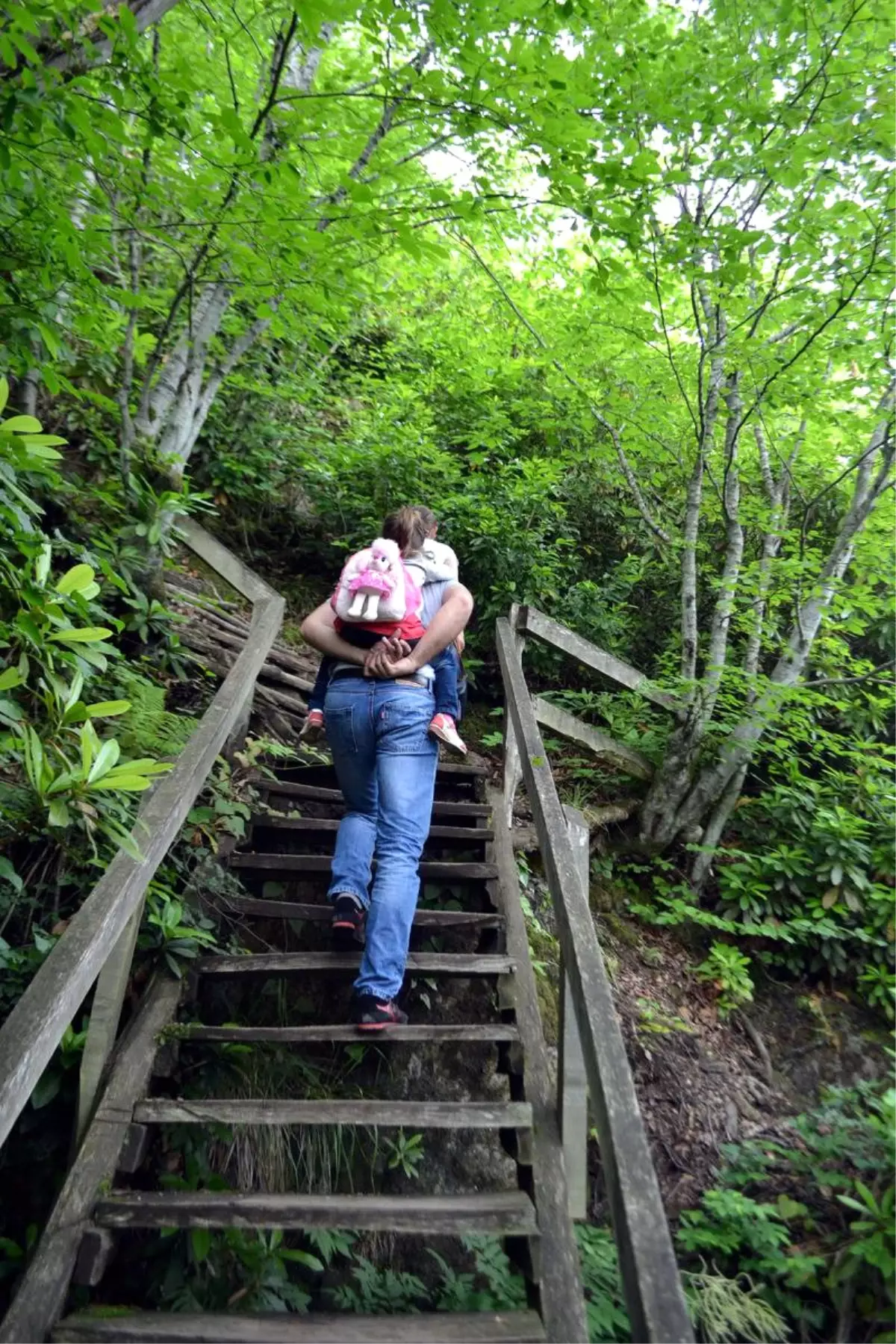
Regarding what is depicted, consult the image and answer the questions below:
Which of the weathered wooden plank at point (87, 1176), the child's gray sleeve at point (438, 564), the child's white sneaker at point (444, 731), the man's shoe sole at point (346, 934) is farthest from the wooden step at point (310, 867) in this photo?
the child's gray sleeve at point (438, 564)

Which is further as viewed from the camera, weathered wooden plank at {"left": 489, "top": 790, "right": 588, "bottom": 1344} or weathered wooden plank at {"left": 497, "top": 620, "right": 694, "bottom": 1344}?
weathered wooden plank at {"left": 489, "top": 790, "right": 588, "bottom": 1344}

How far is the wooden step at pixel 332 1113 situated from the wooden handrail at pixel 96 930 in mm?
493

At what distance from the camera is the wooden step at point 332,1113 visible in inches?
92.9

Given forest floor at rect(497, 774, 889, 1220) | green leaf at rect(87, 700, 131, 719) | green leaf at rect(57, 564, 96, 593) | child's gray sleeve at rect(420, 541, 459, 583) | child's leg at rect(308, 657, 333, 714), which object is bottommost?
forest floor at rect(497, 774, 889, 1220)

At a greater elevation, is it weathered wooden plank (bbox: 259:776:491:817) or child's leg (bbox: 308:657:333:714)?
child's leg (bbox: 308:657:333:714)

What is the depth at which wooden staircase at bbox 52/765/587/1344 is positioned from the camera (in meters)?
1.99

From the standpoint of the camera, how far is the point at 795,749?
5812mm

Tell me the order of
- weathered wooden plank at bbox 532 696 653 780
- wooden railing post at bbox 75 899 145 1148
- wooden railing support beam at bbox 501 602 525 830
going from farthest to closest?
weathered wooden plank at bbox 532 696 653 780 < wooden railing support beam at bbox 501 602 525 830 < wooden railing post at bbox 75 899 145 1148

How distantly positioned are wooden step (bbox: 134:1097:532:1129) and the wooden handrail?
493 mm

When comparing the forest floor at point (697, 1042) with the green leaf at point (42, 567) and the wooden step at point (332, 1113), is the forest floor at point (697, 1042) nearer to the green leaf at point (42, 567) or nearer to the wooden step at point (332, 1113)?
the wooden step at point (332, 1113)

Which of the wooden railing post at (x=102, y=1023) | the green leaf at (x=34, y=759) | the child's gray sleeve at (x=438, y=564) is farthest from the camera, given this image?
the child's gray sleeve at (x=438, y=564)

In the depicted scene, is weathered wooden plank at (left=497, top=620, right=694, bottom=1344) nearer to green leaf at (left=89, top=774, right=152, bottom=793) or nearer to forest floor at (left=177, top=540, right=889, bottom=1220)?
green leaf at (left=89, top=774, right=152, bottom=793)

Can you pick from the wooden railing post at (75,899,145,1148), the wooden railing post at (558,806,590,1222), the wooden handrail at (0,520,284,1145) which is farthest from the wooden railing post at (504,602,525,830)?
the wooden railing post at (75,899,145,1148)

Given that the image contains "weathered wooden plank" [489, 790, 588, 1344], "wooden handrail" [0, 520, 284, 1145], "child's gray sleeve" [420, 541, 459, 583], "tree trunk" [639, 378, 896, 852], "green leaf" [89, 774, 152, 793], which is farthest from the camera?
"tree trunk" [639, 378, 896, 852]
